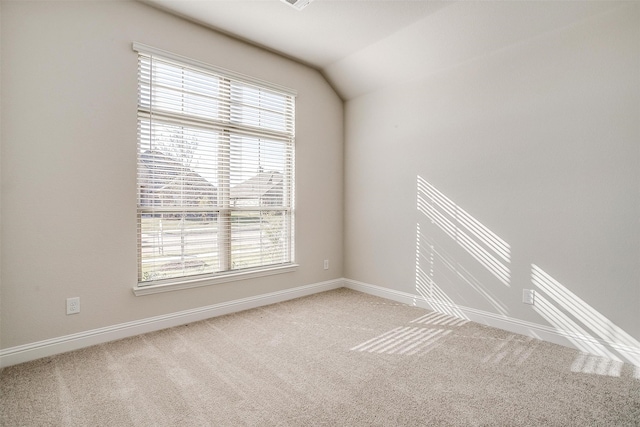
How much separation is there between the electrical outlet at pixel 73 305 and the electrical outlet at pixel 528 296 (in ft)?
11.7

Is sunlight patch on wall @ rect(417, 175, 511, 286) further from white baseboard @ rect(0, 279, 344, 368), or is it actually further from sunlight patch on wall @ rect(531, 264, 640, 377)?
white baseboard @ rect(0, 279, 344, 368)

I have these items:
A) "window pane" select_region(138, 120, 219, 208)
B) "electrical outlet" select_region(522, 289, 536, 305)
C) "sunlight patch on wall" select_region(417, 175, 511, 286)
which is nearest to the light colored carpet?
"electrical outlet" select_region(522, 289, 536, 305)

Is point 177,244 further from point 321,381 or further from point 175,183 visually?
point 321,381

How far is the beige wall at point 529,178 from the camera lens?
2.33 m

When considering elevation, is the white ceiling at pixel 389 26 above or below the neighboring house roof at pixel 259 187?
above

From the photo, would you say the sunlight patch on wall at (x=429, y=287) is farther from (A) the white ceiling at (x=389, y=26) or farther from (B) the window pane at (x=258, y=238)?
(A) the white ceiling at (x=389, y=26)

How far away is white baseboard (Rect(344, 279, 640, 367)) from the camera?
2.32 metres

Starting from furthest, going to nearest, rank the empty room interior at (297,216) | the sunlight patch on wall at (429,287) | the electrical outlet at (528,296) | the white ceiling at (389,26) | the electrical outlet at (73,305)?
1. the sunlight patch on wall at (429,287)
2. the electrical outlet at (528,296)
3. the white ceiling at (389,26)
4. the electrical outlet at (73,305)
5. the empty room interior at (297,216)

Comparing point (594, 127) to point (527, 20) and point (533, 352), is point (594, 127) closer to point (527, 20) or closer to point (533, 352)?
point (527, 20)

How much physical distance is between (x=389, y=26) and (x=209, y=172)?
7.14 feet

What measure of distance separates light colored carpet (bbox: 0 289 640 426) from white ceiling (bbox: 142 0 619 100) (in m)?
2.54

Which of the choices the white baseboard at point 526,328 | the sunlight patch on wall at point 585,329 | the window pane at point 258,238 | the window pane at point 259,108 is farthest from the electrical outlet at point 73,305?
the sunlight patch on wall at point 585,329

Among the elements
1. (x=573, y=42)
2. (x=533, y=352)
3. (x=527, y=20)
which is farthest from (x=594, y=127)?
(x=533, y=352)

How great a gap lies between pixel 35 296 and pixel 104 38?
1992 millimetres
